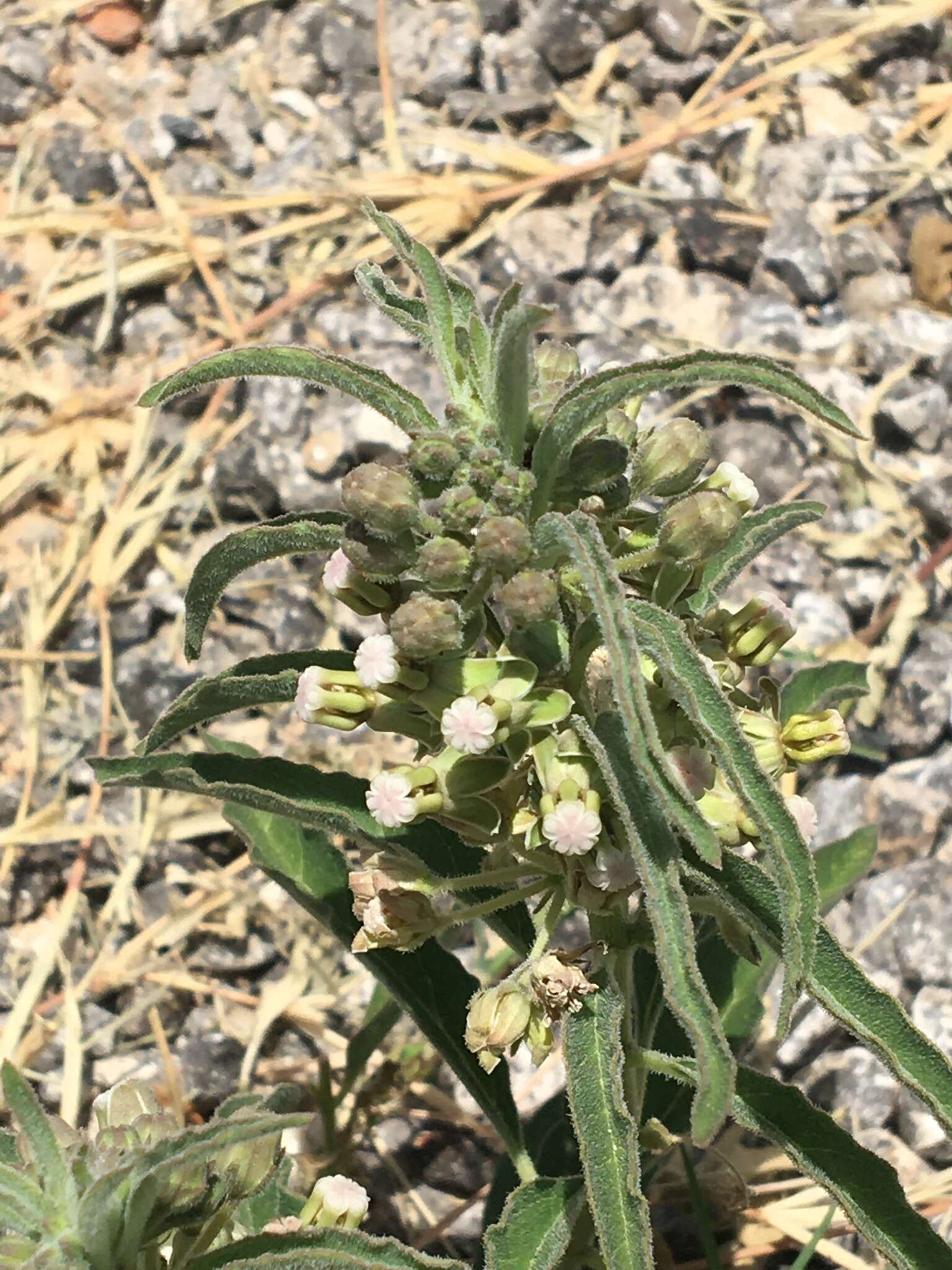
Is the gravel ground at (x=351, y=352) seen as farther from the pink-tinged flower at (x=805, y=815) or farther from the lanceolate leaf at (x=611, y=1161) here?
the lanceolate leaf at (x=611, y=1161)

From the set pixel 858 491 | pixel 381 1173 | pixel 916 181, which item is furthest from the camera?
pixel 916 181

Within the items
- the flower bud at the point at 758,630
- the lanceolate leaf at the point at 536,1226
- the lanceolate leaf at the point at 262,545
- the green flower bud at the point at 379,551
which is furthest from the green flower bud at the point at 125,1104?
the flower bud at the point at 758,630

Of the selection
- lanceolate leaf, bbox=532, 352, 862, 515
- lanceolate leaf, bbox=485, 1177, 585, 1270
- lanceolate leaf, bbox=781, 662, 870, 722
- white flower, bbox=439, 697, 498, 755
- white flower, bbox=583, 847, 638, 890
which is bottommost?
lanceolate leaf, bbox=485, 1177, 585, 1270

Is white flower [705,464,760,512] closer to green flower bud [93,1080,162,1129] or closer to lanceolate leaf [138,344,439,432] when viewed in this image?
lanceolate leaf [138,344,439,432]

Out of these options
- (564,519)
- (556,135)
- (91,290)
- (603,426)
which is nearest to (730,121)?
(556,135)

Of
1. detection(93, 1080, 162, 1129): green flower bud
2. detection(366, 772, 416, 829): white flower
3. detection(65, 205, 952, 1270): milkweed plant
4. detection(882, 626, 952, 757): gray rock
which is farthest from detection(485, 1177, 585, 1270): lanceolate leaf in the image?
detection(882, 626, 952, 757): gray rock

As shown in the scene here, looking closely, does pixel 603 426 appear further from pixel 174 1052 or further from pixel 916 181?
pixel 916 181

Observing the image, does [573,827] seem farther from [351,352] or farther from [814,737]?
[351,352]

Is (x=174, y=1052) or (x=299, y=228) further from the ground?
(x=299, y=228)
